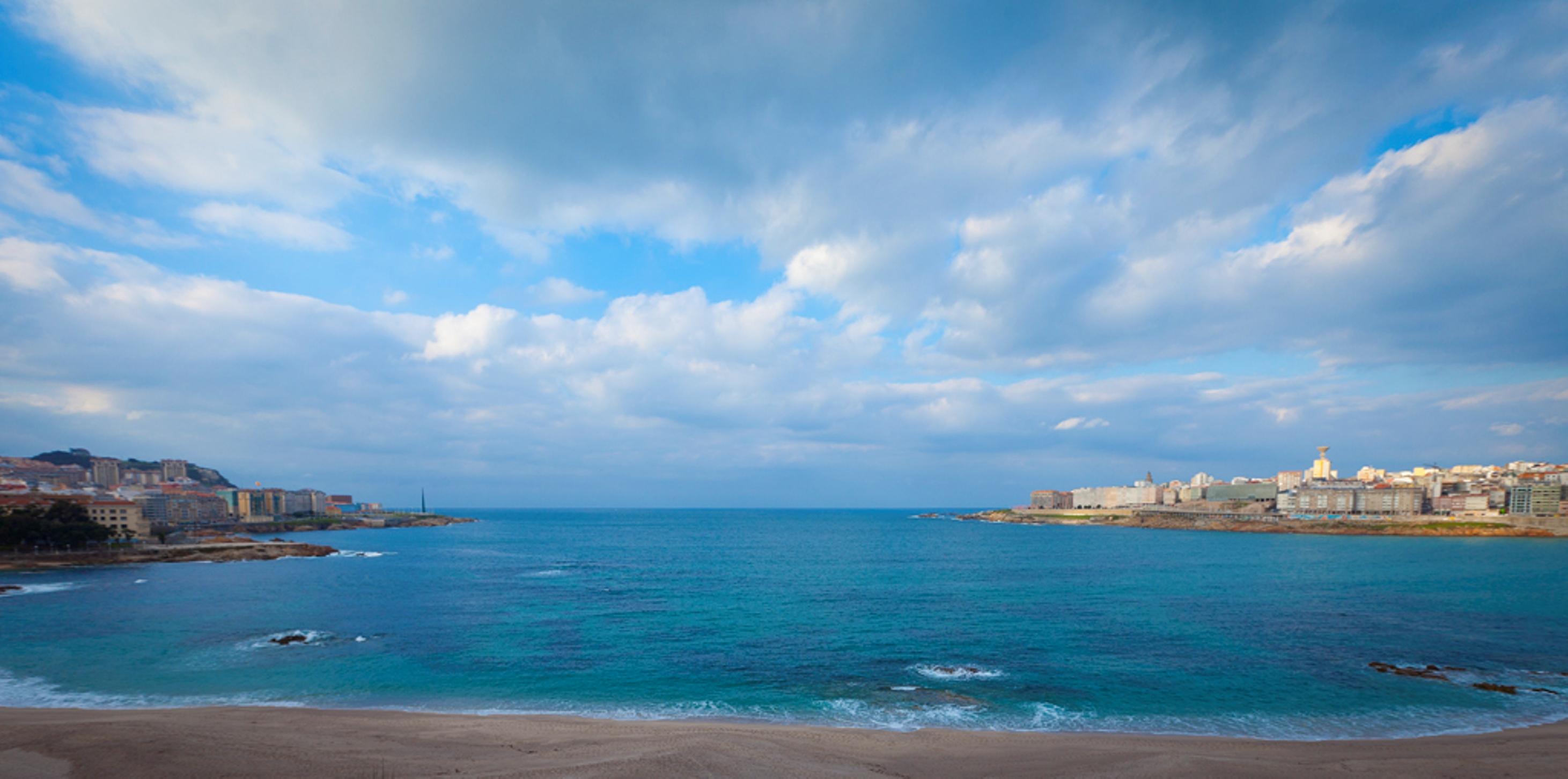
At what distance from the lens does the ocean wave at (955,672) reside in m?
24.3

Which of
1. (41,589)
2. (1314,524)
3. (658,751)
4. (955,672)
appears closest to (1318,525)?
(1314,524)

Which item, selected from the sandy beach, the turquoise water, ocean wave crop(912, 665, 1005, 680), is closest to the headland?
the turquoise water

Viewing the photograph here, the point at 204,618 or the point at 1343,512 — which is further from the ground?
the point at 204,618

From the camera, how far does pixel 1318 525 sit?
430 feet

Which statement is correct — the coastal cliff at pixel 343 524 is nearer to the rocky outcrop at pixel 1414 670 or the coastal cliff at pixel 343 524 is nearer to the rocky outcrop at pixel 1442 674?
the rocky outcrop at pixel 1414 670

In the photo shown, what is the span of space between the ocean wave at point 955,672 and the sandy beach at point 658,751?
6331 mm

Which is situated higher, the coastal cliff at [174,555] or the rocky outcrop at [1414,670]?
the rocky outcrop at [1414,670]

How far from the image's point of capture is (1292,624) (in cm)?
3409

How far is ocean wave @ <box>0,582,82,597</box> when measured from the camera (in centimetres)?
4584

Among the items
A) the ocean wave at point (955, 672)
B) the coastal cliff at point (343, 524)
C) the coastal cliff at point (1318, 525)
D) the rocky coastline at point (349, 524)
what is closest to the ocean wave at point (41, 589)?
the ocean wave at point (955, 672)

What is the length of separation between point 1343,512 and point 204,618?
212 m

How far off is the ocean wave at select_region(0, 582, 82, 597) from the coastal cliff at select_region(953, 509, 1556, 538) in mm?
175659

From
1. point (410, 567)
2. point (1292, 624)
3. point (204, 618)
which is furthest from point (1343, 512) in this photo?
point (204, 618)

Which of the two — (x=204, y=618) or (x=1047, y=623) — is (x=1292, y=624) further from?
(x=204, y=618)
